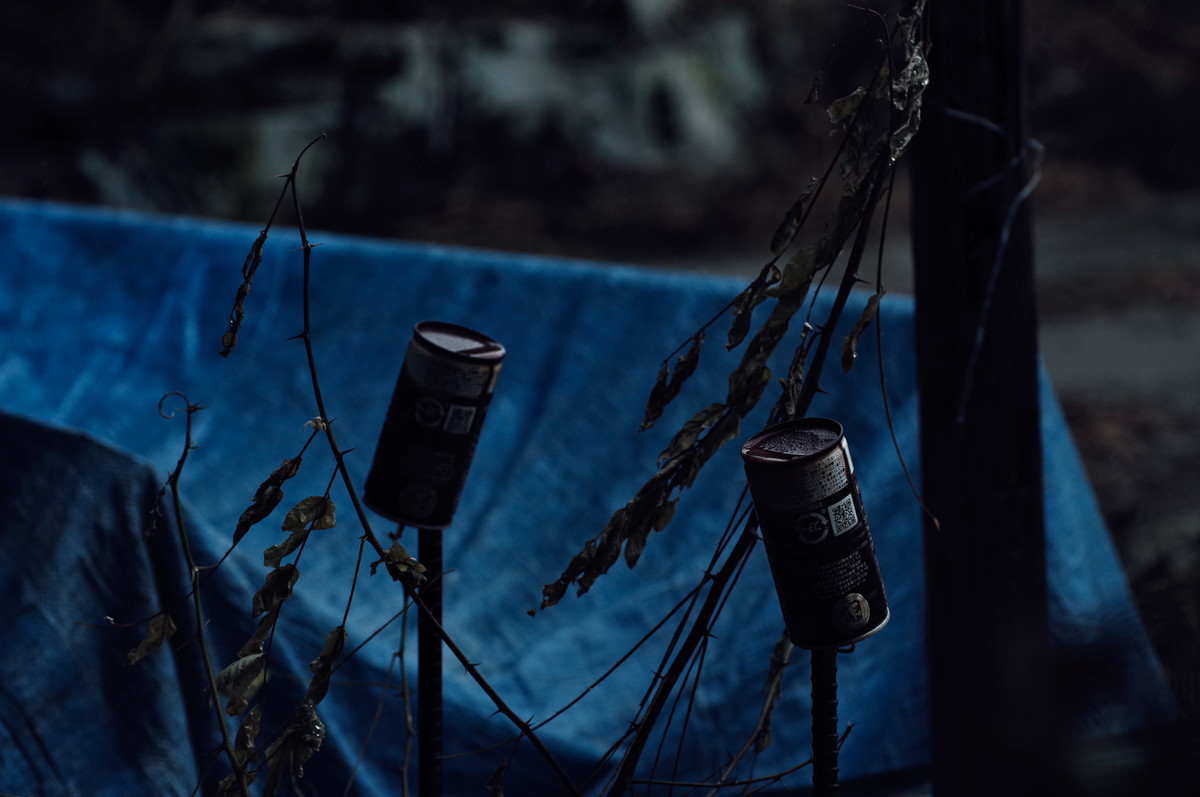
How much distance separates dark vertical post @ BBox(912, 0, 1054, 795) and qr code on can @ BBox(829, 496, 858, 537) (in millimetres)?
637

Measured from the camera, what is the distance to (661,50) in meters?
10.0

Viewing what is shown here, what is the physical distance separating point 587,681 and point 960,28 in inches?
57.5

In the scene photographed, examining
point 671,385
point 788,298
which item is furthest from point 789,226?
point 671,385

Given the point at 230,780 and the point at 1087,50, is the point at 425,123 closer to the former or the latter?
the point at 1087,50

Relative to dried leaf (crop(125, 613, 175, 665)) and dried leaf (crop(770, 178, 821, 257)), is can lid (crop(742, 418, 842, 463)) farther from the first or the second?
dried leaf (crop(125, 613, 175, 665))

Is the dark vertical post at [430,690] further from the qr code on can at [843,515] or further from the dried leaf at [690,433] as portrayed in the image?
the qr code on can at [843,515]

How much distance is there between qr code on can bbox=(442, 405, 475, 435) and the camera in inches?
56.3

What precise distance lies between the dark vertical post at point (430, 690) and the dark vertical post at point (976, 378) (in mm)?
837

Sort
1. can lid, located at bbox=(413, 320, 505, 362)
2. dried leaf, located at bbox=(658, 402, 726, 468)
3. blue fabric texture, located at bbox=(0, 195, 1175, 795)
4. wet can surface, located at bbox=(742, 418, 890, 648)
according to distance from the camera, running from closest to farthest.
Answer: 1. wet can surface, located at bbox=(742, 418, 890, 648)
2. dried leaf, located at bbox=(658, 402, 726, 468)
3. can lid, located at bbox=(413, 320, 505, 362)
4. blue fabric texture, located at bbox=(0, 195, 1175, 795)

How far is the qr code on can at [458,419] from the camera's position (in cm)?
143

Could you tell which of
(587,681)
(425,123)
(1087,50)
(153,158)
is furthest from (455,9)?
(587,681)

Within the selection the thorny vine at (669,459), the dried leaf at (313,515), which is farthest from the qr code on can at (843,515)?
the dried leaf at (313,515)

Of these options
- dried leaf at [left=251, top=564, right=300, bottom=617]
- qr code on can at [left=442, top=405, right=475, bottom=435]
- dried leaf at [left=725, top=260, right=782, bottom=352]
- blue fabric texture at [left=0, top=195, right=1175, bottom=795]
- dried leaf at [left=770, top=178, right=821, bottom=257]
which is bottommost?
blue fabric texture at [left=0, top=195, right=1175, bottom=795]

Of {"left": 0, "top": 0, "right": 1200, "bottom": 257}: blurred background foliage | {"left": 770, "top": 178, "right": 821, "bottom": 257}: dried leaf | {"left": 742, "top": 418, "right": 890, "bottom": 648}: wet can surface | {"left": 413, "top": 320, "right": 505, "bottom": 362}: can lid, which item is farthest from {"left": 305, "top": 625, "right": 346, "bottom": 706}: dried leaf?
{"left": 0, "top": 0, "right": 1200, "bottom": 257}: blurred background foliage
